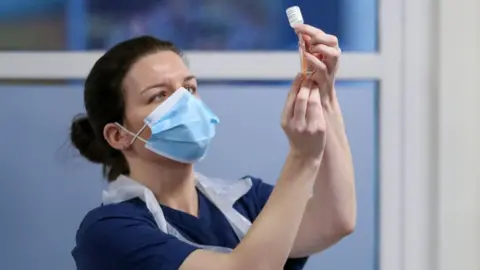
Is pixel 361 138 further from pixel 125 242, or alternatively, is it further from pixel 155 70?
pixel 125 242

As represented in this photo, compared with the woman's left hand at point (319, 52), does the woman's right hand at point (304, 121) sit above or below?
below

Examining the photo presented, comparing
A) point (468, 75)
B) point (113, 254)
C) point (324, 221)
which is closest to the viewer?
point (113, 254)

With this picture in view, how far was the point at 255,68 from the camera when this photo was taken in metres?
1.63

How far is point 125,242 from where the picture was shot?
1.07m

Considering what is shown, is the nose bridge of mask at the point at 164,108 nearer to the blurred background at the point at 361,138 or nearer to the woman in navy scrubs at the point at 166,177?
the woman in navy scrubs at the point at 166,177

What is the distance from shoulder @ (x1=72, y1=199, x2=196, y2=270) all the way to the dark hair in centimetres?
17

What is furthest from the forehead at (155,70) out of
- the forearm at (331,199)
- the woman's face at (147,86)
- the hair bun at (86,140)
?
the forearm at (331,199)

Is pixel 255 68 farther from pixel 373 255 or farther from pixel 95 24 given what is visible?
pixel 373 255

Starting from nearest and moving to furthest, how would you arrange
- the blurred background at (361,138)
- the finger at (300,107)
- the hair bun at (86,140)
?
1. the finger at (300,107)
2. the hair bun at (86,140)
3. the blurred background at (361,138)

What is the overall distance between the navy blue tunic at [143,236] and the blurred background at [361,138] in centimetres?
38

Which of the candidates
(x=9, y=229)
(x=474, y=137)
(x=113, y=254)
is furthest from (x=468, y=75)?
(x=9, y=229)

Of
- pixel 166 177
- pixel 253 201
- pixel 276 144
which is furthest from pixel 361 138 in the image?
pixel 166 177

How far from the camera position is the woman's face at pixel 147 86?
4.04 ft

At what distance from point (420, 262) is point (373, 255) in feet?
0.36
